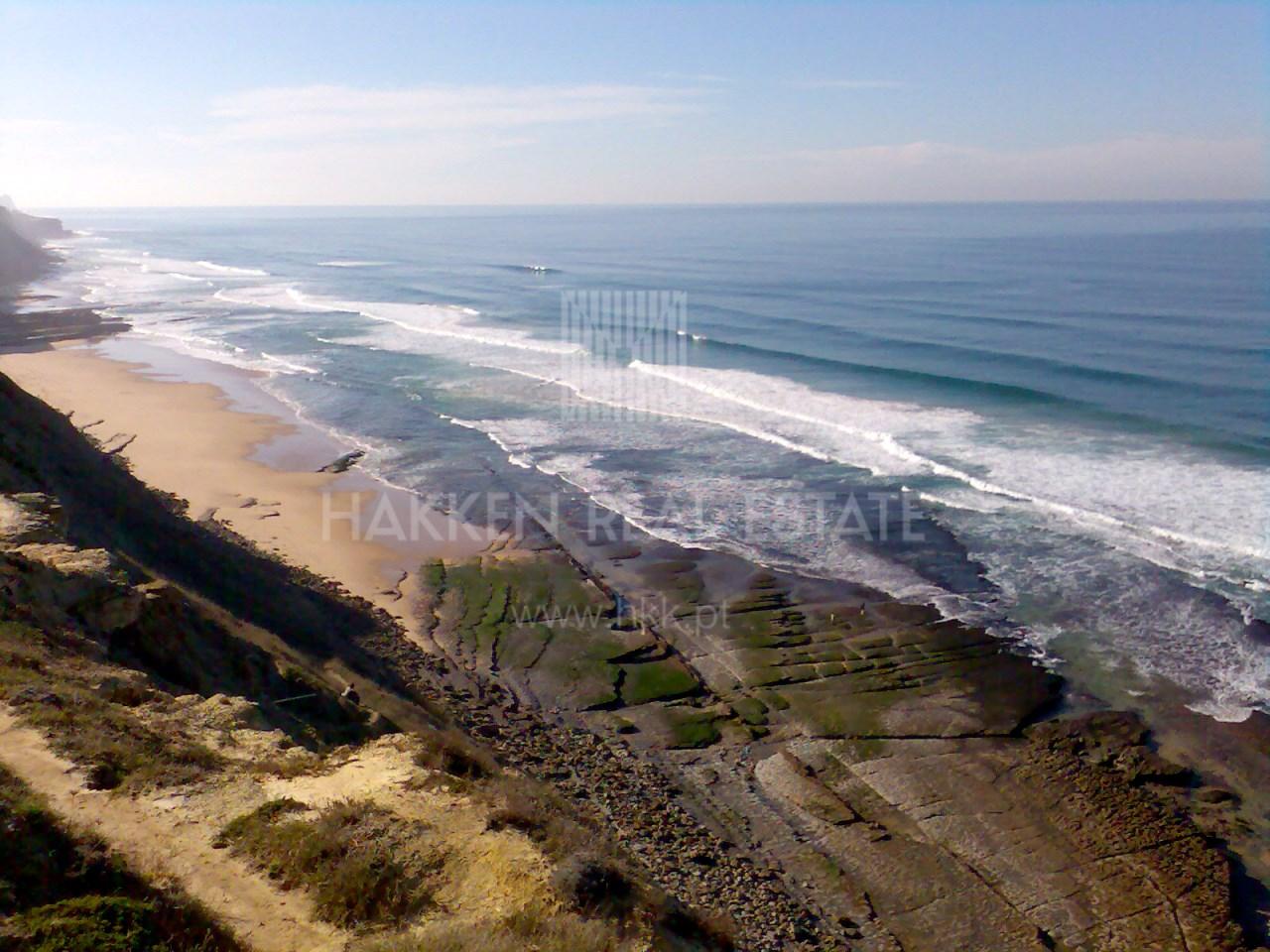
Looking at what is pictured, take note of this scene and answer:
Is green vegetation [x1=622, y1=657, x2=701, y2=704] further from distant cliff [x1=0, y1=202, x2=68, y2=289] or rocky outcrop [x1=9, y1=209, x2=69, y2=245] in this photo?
rocky outcrop [x1=9, y1=209, x2=69, y2=245]

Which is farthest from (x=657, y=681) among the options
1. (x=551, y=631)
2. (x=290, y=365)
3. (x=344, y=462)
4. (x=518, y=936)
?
(x=290, y=365)

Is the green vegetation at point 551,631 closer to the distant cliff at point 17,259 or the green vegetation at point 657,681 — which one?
the green vegetation at point 657,681

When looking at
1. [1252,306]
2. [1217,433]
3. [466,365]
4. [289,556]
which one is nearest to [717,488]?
[289,556]

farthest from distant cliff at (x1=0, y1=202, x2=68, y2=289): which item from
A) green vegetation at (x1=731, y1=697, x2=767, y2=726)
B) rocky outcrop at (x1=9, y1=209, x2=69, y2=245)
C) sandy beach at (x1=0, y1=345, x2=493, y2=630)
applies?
green vegetation at (x1=731, y1=697, x2=767, y2=726)

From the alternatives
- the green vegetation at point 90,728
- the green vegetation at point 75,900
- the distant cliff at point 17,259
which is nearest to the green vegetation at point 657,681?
the green vegetation at point 90,728

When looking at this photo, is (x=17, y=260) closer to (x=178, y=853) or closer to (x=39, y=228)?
(x=39, y=228)

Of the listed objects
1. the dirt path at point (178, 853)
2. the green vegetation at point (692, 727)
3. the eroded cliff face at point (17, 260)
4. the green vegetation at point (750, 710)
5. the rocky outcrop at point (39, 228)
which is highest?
the rocky outcrop at point (39, 228)
